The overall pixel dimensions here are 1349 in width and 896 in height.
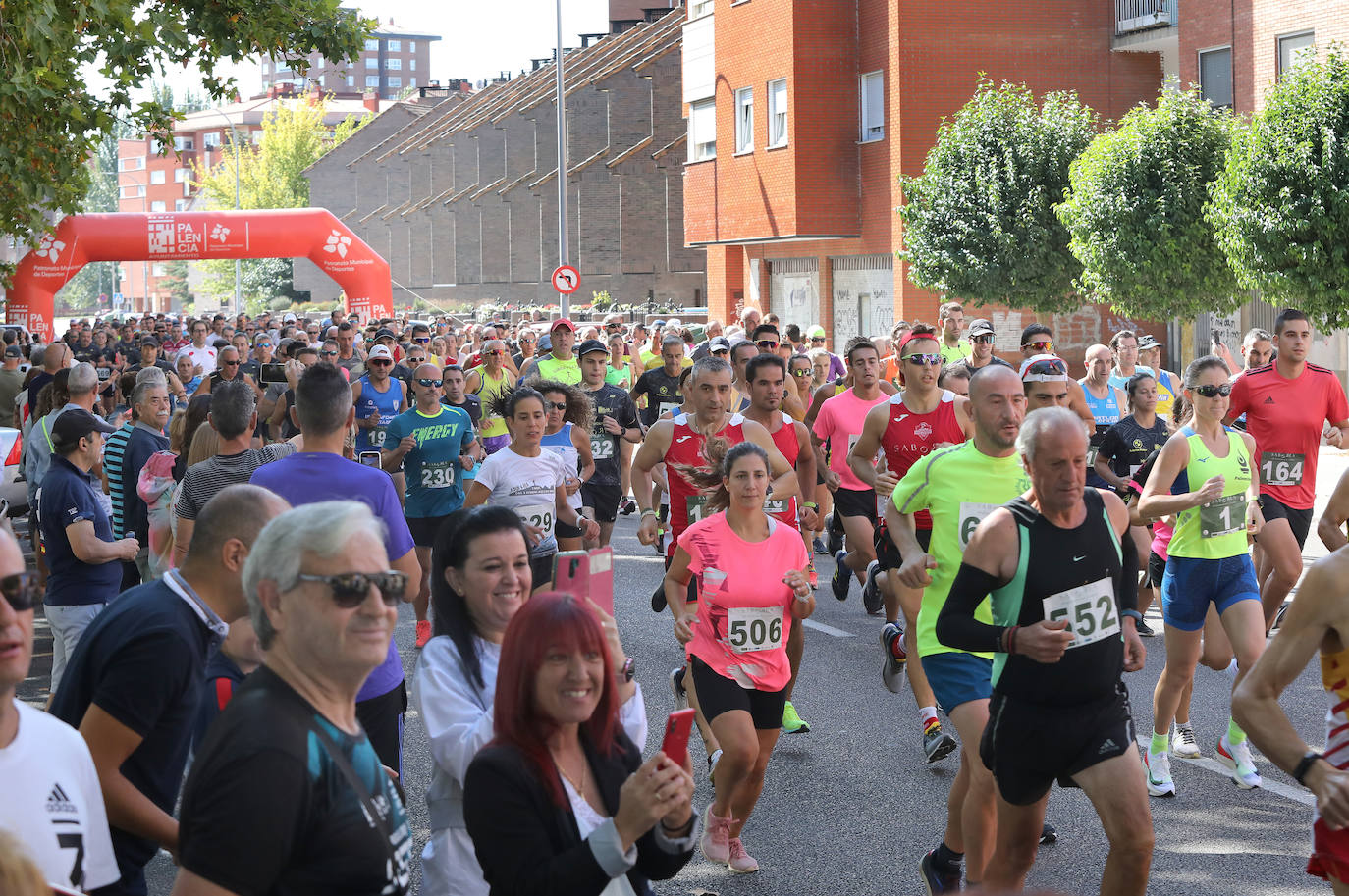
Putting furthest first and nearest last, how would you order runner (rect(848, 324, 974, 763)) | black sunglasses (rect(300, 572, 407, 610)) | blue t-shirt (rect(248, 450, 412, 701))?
runner (rect(848, 324, 974, 763)), blue t-shirt (rect(248, 450, 412, 701)), black sunglasses (rect(300, 572, 407, 610))

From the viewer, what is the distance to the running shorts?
24.7 ft

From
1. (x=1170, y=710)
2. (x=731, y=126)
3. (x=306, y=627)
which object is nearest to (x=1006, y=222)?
(x=731, y=126)

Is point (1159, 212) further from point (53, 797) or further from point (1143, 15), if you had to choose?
point (53, 797)

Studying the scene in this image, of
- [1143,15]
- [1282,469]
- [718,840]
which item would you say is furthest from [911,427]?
[1143,15]

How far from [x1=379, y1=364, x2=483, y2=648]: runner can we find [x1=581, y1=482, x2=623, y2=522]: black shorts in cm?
162

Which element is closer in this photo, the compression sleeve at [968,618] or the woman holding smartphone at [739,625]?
the compression sleeve at [968,618]

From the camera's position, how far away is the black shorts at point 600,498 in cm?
1252

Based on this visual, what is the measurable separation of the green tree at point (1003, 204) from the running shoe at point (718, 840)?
22456 mm

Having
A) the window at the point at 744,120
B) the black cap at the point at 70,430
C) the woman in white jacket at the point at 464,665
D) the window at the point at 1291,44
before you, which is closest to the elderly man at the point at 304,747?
the woman in white jacket at the point at 464,665

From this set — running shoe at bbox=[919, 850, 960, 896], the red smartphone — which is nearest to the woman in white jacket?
the red smartphone

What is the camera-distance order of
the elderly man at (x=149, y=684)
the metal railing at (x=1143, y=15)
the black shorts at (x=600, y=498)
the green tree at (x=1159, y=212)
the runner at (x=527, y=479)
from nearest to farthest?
the elderly man at (x=149, y=684) → the runner at (x=527, y=479) → the black shorts at (x=600, y=498) → the green tree at (x=1159, y=212) → the metal railing at (x=1143, y=15)

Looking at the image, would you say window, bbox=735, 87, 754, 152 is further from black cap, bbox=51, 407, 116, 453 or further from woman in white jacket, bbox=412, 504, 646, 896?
woman in white jacket, bbox=412, 504, 646, 896

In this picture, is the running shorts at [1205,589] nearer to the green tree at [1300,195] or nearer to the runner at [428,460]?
the runner at [428,460]

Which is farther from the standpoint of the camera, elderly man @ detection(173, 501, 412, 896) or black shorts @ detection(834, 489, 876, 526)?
black shorts @ detection(834, 489, 876, 526)
